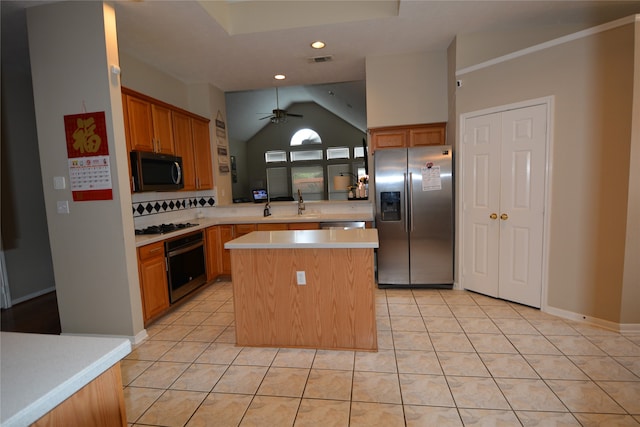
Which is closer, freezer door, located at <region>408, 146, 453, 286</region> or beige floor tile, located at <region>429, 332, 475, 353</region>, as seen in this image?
beige floor tile, located at <region>429, 332, 475, 353</region>

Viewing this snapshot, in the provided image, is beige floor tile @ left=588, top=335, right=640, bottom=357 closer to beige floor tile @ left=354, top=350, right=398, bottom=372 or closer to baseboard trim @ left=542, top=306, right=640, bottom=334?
baseboard trim @ left=542, top=306, right=640, bottom=334

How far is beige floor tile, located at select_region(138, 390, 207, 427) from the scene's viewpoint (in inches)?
72.2

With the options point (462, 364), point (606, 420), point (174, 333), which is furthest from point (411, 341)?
point (174, 333)

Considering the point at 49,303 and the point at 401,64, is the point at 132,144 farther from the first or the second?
the point at 401,64

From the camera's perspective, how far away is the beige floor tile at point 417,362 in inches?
87.4

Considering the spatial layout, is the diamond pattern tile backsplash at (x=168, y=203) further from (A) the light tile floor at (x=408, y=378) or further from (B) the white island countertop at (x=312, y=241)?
(B) the white island countertop at (x=312, y=241)

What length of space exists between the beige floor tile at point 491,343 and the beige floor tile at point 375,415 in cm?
100

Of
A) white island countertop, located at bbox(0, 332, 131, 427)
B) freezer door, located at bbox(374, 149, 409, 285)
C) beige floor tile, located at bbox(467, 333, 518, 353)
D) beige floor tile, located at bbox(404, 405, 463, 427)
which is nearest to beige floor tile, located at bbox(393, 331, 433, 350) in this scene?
beige floor tile, located at bbox(467, 333, 518, 353)

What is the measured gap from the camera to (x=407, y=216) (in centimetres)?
379

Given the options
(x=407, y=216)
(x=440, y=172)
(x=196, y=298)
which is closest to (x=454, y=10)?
(x=440, y=172)

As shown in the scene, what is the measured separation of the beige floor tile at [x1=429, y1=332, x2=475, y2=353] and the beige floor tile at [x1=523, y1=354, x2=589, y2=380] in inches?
15.6

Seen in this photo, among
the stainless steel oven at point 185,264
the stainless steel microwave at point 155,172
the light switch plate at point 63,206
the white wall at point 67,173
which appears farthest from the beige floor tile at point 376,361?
the light switch plate at point 63,206

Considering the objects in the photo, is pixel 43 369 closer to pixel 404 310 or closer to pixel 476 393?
pixel 476 393

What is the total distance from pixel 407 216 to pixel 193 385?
2.72m
